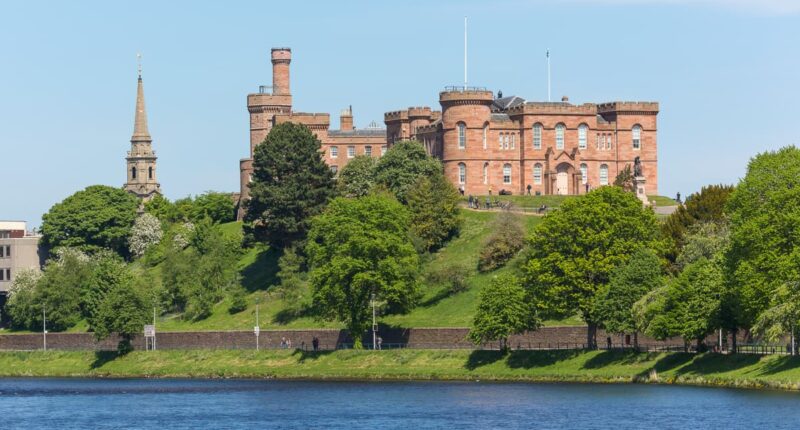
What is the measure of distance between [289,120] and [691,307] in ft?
253

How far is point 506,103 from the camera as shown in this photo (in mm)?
171125

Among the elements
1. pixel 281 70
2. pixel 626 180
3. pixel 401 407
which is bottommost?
pixel 401 407

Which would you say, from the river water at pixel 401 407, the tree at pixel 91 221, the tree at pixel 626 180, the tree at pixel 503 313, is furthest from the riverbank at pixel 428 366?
the tree at pixel 626 180

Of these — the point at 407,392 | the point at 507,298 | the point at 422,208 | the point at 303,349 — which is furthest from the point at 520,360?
the point at 422,208

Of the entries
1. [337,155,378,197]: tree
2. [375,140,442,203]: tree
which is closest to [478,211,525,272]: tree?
[375,140,442,203]: tree

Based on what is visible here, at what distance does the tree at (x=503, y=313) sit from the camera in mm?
116375

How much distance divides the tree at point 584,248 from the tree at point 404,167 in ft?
123

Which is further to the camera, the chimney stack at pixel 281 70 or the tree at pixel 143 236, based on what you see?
the chimney stack at pixel 281 70

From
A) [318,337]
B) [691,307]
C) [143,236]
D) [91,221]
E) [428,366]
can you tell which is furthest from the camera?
[143,236]

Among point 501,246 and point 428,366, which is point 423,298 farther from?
point 428,366

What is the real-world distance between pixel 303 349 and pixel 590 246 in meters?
24.2

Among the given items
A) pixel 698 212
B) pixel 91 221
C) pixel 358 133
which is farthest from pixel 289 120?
pixel 698 212

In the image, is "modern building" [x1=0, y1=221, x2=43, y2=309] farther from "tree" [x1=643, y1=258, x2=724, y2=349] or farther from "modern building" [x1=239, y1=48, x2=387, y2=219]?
"tree" [x1=643, y1=258, x2=724, y2=349]

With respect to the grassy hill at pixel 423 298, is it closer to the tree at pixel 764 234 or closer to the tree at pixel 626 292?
the tree at pixel 626 292
